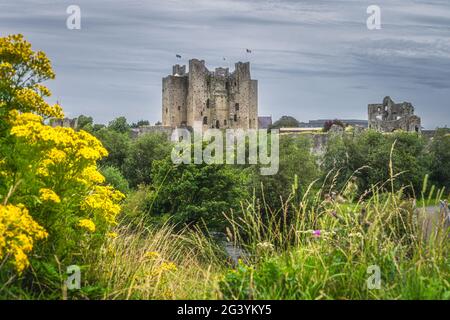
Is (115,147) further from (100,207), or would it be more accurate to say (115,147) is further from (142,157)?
(100,207)

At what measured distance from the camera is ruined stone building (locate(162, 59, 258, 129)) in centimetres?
8281

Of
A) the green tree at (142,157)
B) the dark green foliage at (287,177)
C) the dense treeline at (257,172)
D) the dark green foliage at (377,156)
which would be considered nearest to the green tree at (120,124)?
the dense treeline at (257,172)

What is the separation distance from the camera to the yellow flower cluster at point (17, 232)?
210 inches

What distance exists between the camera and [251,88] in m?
85.4

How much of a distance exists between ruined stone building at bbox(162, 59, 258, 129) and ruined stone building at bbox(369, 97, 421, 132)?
14.8m

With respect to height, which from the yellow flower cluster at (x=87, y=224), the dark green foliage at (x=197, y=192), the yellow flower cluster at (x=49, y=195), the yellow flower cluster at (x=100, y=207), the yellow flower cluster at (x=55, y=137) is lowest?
the dark green foliage at (x=197, y=192)

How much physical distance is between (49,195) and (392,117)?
Result: 7294cm

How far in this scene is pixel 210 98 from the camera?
83.8 metres

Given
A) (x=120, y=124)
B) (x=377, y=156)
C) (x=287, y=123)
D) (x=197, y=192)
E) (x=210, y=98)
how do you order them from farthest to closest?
(x=287, y=123) < (x=120, y=124) < (x=210, y=98) < (x=377, y=156) < (x=197, y=192)

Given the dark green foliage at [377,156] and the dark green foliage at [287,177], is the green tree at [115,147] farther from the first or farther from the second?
the dark green foliage at [377,156]

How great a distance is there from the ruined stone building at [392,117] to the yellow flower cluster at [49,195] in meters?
67.5

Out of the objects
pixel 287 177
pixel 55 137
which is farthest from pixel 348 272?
pixel 287 177
